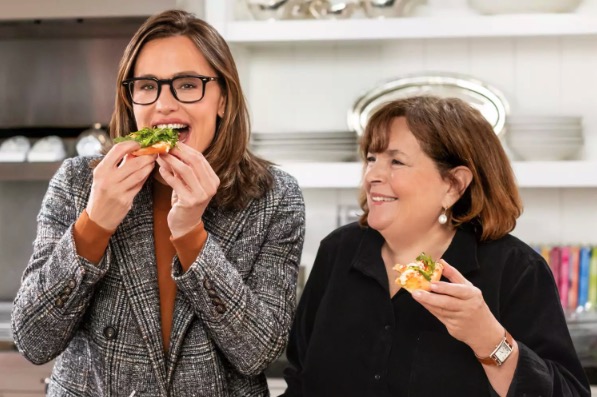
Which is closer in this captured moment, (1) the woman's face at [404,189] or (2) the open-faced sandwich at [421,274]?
(2) the open-faced sandwich at [421,274]

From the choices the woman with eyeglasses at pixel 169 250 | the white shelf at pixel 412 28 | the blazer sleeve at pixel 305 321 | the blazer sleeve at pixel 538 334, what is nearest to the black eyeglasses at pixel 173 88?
the woman with eyeglasses at pixel 169 250

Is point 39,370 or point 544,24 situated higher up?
point 544,24

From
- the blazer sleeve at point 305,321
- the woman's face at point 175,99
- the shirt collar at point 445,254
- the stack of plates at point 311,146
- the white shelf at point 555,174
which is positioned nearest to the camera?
the woman's face at point 175,99

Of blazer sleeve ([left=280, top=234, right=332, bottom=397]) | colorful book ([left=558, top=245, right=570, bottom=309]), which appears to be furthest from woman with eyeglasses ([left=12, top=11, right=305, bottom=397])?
colorful book ([left=558, top=245, right=570, bottom=309])

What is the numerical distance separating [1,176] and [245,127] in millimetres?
1492

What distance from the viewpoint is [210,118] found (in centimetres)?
170

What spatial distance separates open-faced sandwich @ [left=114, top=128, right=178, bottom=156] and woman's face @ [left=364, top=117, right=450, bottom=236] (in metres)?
0.43

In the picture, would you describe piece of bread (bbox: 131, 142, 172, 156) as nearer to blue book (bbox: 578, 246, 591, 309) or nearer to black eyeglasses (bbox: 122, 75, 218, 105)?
black eyeglasses (bbox: 122, 75, 218, 105)

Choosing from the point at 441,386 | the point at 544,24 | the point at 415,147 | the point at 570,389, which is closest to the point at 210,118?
the point at 415,147

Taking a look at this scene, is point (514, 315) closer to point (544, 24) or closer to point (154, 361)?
point (154, 361)

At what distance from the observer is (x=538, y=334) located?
1681 mm

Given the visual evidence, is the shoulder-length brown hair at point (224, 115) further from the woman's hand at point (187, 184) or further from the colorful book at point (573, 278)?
the colorful book at point (573, 278)

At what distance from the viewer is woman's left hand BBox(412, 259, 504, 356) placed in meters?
1.55

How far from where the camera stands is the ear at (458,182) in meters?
1.84
